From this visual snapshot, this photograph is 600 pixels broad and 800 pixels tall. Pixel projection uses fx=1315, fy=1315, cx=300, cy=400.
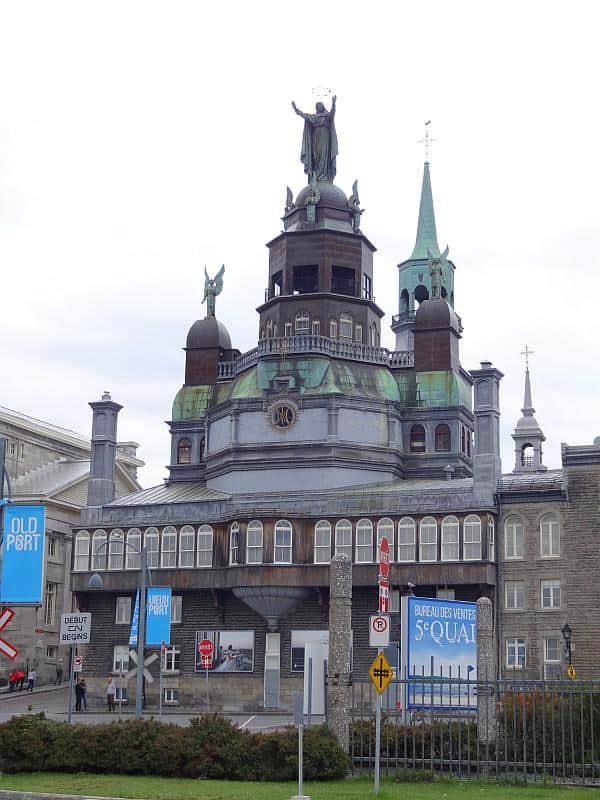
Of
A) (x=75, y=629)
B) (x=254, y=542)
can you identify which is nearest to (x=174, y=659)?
(x=254, y=542)

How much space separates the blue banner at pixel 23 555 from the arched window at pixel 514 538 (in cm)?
3571

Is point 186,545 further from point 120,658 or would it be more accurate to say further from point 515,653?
point 515,653

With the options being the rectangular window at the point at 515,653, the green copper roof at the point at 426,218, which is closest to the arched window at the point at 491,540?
the rectangular window at the point at 515,653

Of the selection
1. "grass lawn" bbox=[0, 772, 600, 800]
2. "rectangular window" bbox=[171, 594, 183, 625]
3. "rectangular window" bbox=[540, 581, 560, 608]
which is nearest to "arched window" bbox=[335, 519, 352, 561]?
"rectangular window" bbox=[171, 594, 183, 625]

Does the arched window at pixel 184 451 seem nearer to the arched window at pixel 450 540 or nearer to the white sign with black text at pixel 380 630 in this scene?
the arched window at pixel 450 540

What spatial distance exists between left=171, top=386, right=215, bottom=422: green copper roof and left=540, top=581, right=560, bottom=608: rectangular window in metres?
25.9

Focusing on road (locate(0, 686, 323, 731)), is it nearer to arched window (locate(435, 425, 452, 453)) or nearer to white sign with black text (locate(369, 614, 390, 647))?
white sign with black text (locate(369, 614, 390, 647))

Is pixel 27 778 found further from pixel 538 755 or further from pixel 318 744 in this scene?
pixel 538 755

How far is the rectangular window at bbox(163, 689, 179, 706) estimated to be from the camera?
66.6 m

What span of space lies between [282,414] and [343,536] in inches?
366

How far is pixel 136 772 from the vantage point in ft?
100.0

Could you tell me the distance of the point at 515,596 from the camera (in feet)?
210

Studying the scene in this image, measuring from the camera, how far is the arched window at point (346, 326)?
7731cm

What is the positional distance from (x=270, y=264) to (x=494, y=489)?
23940mm
